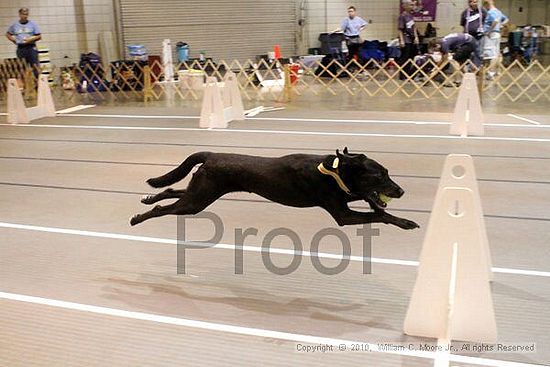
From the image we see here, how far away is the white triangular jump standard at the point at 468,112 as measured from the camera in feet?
24.0

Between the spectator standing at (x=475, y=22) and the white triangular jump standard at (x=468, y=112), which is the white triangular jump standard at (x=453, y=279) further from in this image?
the spectator standing at (x=475, y=22)

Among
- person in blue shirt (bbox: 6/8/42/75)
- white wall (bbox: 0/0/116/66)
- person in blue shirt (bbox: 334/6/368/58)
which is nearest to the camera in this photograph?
person in blue shirt (bbox: 6/8/42/75)

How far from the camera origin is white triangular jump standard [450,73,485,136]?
24.0 feet

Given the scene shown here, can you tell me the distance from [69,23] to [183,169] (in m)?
12.8

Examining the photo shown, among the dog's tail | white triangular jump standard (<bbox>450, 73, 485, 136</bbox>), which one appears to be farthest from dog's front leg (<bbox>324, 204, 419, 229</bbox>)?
white triangular jump standard (<bbox>450, 73, 485, 136</bbox>)

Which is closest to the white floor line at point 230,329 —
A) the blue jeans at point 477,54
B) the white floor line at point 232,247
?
the white floor line at point 232,247

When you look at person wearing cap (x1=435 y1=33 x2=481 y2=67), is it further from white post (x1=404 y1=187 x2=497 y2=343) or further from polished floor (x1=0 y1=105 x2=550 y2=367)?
white post (x1=404 y1=187 x2=497 y2=343)

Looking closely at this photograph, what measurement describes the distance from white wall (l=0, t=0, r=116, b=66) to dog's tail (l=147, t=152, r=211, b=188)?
12274 mm

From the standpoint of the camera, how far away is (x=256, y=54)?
18266 mm

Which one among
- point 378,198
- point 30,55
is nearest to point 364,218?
point 378,198

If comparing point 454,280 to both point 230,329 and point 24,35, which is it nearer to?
point 230,329

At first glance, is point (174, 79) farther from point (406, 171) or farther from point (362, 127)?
point (406, 171)

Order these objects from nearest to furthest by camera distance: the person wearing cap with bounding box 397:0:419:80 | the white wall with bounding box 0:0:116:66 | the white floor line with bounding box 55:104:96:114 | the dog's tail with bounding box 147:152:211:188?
the dog's tail with bounding box 147:152:211:188 → the white floor line with bounding box 55:104:96:114 → the person wearing cap with bounding box 397:0:419:80 → the white wall with bounding box 0:0:116:66

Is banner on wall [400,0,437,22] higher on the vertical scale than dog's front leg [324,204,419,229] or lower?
higher
